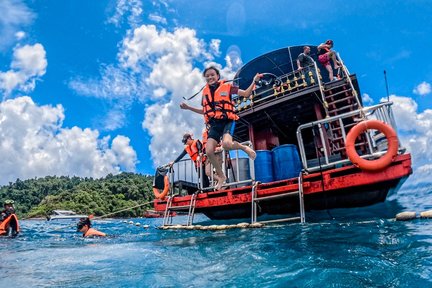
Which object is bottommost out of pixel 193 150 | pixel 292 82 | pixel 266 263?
pixel 266 263

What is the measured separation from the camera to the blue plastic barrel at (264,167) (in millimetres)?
6625

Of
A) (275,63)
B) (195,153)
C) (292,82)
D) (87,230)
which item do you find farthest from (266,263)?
(275,63)

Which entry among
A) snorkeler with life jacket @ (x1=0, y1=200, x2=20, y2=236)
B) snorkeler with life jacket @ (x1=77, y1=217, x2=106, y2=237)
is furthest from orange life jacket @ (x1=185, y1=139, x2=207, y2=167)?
snorkeler with life jacket @ (x1=0, y1=200, x2=20, y2=236)

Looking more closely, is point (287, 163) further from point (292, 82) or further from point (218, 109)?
point (292, 82)

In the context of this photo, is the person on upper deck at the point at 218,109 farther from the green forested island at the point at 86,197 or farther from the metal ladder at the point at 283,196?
the green forested island at the point at 86,197

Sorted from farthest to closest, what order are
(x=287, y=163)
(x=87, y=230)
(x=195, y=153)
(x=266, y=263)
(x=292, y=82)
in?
(x=292, y=82) < (x=195, y=153) < (x=87, y=230) < (x=287, y=163) < (x=266, y=263)

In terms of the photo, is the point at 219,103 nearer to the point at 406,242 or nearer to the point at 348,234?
the point at 348,234

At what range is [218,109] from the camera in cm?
468

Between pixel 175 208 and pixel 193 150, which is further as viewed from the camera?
pixel 193 150

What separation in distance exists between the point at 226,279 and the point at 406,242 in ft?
6.90

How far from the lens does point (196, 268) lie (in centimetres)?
285

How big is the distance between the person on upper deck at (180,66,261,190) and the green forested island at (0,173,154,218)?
39.0 metres

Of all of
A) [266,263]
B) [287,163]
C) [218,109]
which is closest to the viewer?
[266,263]

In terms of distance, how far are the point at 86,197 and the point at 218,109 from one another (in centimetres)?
5401
